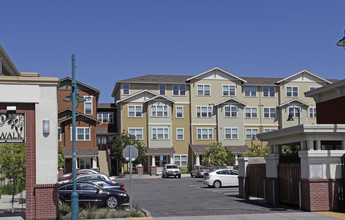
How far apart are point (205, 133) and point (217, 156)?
9.54m

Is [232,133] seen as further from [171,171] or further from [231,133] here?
[171,171]

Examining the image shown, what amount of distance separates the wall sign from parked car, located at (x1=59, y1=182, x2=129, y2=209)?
5465 millimetres

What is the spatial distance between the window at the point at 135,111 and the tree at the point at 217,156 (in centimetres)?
1123

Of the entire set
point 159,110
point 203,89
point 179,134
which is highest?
point 203,89

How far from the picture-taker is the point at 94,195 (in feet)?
71.6

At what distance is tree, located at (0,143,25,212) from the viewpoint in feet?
68.1

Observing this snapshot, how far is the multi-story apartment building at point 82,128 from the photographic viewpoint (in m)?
56.3

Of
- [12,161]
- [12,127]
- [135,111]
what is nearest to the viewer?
[12,127]

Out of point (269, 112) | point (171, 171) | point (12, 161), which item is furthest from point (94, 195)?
point (269, 112)

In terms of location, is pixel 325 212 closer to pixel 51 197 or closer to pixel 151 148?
pixel 51 197

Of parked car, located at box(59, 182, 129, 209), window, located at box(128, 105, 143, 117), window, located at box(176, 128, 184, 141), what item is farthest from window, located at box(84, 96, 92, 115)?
parked car, located at box(59, 182, 129, 209)

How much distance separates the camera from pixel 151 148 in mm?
59719

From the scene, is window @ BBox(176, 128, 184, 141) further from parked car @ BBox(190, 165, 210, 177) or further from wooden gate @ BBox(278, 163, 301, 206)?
wooden gate @ BBox(278, 163, 301, 206)

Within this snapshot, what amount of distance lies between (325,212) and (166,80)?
45.1 metres
